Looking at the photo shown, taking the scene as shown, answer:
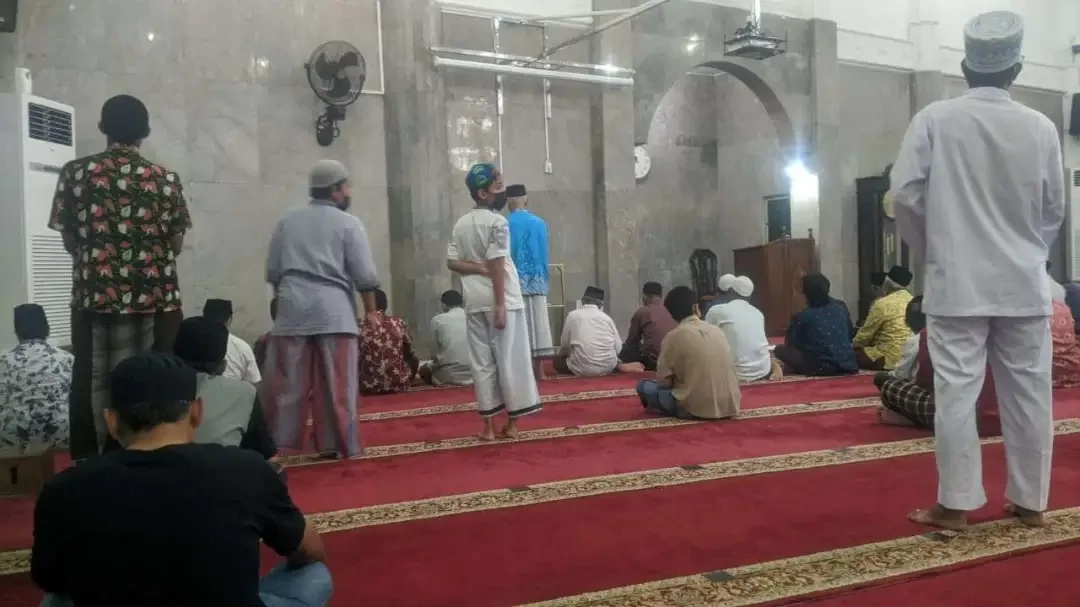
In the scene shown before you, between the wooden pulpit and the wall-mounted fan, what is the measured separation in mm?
4812

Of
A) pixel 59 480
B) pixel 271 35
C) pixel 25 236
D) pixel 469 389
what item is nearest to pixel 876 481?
pixel 59 480

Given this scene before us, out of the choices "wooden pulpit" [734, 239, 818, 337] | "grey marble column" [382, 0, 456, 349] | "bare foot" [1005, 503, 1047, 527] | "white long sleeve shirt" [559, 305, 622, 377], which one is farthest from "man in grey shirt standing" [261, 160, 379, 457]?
"wooden pulpit" [734, 239, 818, 337]

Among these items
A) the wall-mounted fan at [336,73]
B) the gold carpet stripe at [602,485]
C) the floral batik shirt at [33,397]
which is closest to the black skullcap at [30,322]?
the floral batik shirt at [33,397]

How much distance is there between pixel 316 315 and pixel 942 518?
2111 mm

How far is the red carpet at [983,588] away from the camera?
1.72m

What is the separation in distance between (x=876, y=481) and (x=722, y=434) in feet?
3.20

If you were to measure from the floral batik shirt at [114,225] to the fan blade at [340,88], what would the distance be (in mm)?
4038

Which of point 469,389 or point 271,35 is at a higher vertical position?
point 271,35

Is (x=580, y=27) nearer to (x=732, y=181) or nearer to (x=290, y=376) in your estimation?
(x=732, y=181)

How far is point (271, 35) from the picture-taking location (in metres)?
6.67

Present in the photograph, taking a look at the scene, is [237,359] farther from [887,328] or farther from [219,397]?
[887,328]

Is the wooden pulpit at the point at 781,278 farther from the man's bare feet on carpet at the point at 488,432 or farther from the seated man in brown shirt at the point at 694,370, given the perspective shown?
the man's bare feet on carpet at the point at 488,432

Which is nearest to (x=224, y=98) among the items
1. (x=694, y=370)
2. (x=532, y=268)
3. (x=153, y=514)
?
(x=532, y=268)

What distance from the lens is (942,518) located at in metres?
2.20
